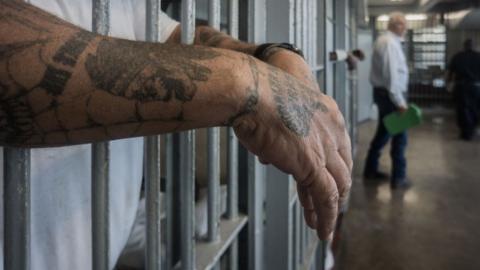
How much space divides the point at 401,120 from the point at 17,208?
375 cm

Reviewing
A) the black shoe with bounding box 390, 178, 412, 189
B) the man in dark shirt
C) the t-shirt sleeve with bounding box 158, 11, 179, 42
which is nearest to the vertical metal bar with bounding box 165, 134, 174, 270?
the t-shirt sleeve with bounding box 158, 11, 179, 42

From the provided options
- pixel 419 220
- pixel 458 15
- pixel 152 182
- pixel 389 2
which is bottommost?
pixel 419 220

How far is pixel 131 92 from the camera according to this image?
0.48 meters

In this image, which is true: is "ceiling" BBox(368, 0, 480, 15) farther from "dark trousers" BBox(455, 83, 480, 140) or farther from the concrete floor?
the concrete floor

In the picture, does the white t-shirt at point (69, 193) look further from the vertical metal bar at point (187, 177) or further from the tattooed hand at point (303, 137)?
the tattooed hand at point (303, 137)

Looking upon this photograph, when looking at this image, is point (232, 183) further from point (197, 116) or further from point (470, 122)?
point (470, 122)

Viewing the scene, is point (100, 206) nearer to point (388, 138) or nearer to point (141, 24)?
point (141, 24)

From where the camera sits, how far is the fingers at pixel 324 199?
2.26 ft

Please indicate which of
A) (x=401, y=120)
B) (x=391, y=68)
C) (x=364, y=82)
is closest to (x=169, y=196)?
(x=401, y=120)

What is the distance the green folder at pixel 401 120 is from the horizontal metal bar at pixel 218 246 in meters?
3.04

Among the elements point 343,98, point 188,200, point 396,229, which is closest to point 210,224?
point 188,200

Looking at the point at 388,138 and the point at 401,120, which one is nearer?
the point at 401,120

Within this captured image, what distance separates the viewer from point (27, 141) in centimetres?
47

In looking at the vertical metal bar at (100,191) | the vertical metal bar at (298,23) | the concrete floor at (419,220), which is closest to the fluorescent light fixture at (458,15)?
the concrete floor at (419,220)
